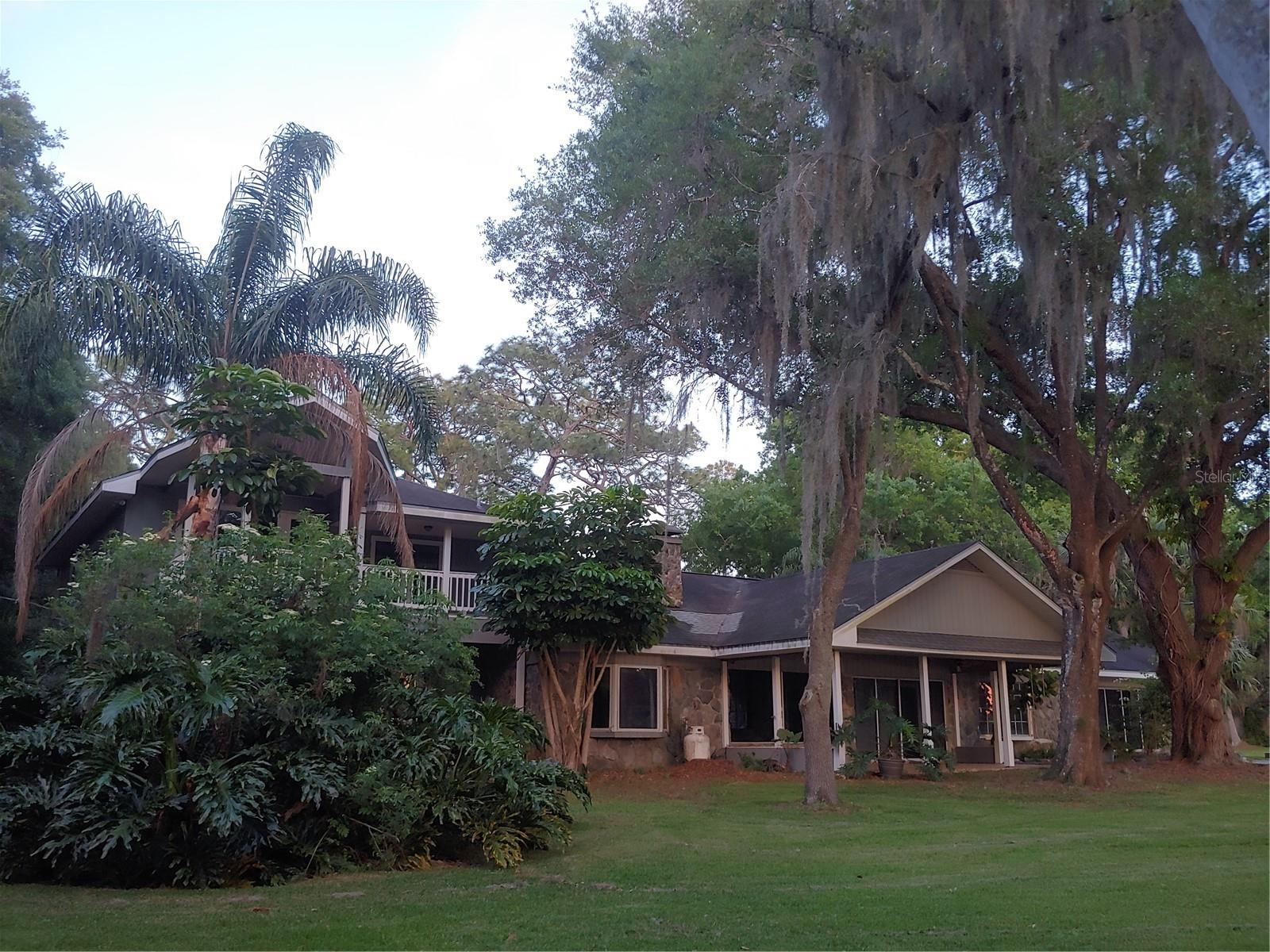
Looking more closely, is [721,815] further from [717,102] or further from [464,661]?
[717,102]

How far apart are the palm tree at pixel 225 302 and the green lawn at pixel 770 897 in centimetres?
703

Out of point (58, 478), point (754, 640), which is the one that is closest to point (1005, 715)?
point (754, 640)

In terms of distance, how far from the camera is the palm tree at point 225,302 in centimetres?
1467

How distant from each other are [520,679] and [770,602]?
5864 millimetres

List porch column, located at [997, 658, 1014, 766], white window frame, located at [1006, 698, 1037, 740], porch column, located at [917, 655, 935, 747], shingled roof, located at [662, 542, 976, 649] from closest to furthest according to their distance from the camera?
shingled roof, located at [662, 542, 976, 649] → porch column, located at [917, 655, 935, 747] → porch column, located at [997, 658, 1014, 766] → white window frame, located at [1006, 698, 1037, 740]

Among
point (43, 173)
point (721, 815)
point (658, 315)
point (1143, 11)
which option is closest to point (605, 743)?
point (721, 815)

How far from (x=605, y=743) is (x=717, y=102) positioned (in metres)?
10.8

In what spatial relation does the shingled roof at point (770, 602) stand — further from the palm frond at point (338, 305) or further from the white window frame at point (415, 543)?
the palm frond at point (338, 305)

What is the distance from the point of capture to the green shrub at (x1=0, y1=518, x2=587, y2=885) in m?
8.04

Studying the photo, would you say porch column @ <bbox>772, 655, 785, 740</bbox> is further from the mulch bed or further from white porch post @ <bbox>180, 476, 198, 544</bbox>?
white porch post @ <bbox>180, 476, 198, 544</bbox>

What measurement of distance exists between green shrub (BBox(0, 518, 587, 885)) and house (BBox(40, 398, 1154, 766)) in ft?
21.5

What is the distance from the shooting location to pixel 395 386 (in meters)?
16.9

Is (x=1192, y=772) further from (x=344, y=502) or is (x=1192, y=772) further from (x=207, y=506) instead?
(x=207, y=506)

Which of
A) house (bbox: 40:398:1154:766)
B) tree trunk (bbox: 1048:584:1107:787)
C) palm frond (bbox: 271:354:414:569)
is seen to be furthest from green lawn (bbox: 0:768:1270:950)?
house (bbox: 40:398:1154:766)
